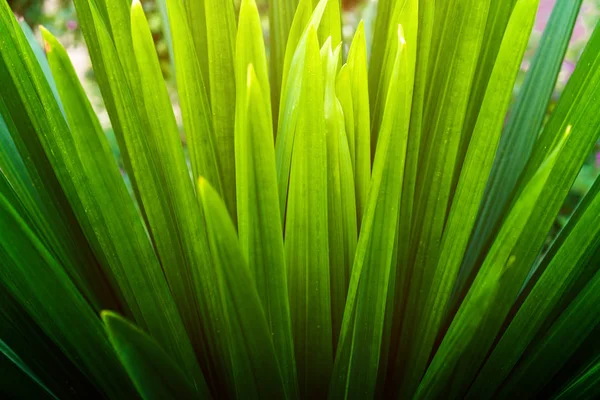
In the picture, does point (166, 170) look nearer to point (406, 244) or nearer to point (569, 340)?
point (406, 244)

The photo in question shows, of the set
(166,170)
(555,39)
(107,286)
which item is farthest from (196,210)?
(555,39)

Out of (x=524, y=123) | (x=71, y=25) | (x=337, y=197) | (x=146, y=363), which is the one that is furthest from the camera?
(x=71, y=25)

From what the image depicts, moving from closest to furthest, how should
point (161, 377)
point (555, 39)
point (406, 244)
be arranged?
point (161, 377), point (406, 244), point (555, 39)

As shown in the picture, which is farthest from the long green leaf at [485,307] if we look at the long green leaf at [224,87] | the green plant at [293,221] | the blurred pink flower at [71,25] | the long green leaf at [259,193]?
the blurred pink flower at [71,25]

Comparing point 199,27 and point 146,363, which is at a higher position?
point 199,27

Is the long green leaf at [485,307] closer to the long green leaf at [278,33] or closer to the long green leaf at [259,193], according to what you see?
the long green leaf at [259,193]

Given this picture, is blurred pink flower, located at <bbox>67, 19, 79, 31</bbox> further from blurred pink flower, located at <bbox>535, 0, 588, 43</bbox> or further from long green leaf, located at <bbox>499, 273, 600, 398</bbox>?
long green leaf, located at <bbox>499, 273, 600, 398</bbox>

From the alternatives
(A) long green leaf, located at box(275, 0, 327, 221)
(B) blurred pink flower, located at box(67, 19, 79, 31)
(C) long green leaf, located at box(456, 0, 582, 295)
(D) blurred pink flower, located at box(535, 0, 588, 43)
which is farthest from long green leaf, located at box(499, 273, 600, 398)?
(B) blurred pink flower, located at box(67, 19, 79, 31)

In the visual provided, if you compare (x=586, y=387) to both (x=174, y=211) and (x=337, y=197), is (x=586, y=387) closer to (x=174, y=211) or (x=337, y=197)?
(x=337, y=197)

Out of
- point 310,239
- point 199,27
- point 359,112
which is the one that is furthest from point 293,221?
point 199,27
